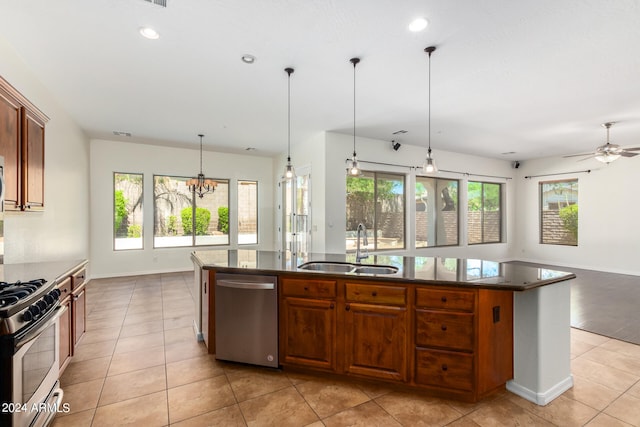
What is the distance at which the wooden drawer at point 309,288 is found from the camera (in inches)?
92.7

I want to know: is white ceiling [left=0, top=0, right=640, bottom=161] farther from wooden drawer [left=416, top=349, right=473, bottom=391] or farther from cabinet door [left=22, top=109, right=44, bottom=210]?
Answer: wooden drawer [left=416, top=349, right=473, bottom=391]

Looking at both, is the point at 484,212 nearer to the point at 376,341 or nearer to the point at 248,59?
the point at 376,341

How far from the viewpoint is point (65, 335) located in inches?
94.3

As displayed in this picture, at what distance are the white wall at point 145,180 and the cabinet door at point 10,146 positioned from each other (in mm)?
4244

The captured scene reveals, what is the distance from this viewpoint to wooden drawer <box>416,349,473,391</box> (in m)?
2.08

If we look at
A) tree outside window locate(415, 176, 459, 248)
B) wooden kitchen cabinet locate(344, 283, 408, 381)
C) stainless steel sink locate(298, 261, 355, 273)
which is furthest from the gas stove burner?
tree outside window locate(415, 176, 459, 248)

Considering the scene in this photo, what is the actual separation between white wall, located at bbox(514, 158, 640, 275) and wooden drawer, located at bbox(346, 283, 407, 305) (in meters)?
7.44

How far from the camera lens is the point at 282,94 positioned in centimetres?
377

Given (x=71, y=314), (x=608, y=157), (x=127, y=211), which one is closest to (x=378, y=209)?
(x=608, y=157)

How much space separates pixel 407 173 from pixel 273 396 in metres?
5.27

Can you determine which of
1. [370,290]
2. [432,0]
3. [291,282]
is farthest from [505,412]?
[432,0]

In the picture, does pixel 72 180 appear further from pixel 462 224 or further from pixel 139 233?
pixel 462 224

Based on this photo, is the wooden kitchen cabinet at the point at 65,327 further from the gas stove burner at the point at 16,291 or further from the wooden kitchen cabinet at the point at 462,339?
the wooden kitchen cabinet at the point at 462,339

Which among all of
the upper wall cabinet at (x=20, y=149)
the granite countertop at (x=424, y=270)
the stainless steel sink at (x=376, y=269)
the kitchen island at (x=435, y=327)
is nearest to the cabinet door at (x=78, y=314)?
the upper wall cabinet at (x=20, y=149)
